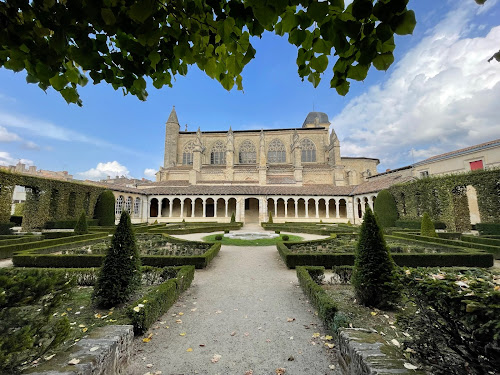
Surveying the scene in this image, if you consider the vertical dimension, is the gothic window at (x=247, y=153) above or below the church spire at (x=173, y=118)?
below

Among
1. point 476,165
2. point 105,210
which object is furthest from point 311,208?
point 105,210

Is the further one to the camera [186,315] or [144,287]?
[144,287]

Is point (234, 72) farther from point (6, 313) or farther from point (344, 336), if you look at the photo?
point (344, 336)

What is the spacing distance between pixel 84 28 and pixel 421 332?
11.9 feet

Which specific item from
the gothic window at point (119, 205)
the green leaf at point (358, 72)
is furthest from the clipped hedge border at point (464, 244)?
the gothic window at point (119, 205)

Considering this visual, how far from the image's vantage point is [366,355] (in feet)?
6.93

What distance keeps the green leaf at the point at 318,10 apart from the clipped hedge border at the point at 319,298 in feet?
11.9

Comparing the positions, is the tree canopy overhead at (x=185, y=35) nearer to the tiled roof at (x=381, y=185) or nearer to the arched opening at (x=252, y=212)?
the tiled roof at (x=381, y=185)

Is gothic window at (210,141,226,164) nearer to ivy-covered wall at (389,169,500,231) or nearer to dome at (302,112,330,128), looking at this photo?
dome at (302,112,330,128)

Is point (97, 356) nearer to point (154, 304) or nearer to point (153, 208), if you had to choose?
point (154, 304)

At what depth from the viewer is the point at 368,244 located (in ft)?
13.8

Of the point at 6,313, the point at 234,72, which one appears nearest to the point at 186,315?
the point at 6,313

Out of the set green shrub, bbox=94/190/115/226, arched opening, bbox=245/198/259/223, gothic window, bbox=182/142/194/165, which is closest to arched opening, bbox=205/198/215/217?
arched opening, bbox=245/198/259/223

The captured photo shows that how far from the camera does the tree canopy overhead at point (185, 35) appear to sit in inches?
52.1
